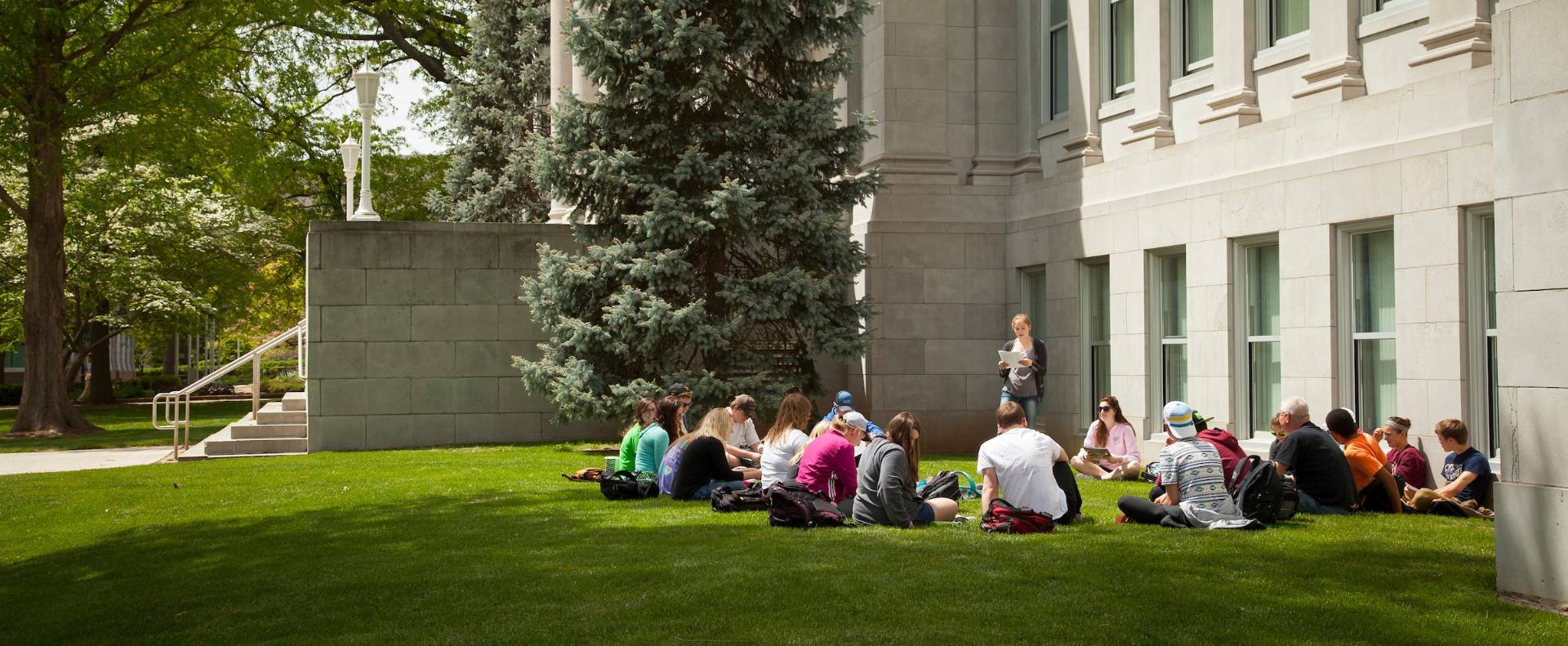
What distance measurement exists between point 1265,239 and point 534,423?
12117mm

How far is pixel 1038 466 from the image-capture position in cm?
1151

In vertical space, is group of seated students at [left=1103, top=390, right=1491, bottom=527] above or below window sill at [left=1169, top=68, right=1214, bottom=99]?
below

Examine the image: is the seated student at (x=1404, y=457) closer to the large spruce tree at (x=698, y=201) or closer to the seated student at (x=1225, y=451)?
the seated student at (x=1225, y=451)

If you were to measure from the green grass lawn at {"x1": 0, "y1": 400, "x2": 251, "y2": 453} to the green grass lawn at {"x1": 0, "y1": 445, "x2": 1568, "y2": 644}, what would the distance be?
50.7ft

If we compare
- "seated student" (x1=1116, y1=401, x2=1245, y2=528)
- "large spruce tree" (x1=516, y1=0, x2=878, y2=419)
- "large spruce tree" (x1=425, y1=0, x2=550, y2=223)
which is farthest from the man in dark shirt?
"large spruce tree" (x1=425, y1=0, x2=550, y2=223)

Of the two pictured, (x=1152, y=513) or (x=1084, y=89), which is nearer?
(x=1152, y=513)

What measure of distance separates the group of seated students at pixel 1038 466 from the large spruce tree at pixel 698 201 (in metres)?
4.58

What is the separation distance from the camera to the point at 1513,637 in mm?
7492

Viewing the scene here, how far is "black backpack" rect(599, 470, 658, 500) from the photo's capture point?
14422 mm

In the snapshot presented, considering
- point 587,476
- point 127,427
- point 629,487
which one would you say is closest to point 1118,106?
point 587,476

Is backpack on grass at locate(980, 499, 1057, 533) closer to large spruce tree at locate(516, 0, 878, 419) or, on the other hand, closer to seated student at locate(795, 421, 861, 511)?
seated student at locate(795, 421, 861, 511)

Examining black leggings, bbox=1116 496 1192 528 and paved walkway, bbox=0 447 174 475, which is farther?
paved walkway, bbox=0 447 174 475

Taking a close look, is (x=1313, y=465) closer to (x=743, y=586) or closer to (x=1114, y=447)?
(x=1114, y=447)

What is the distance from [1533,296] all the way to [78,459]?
23.0m
